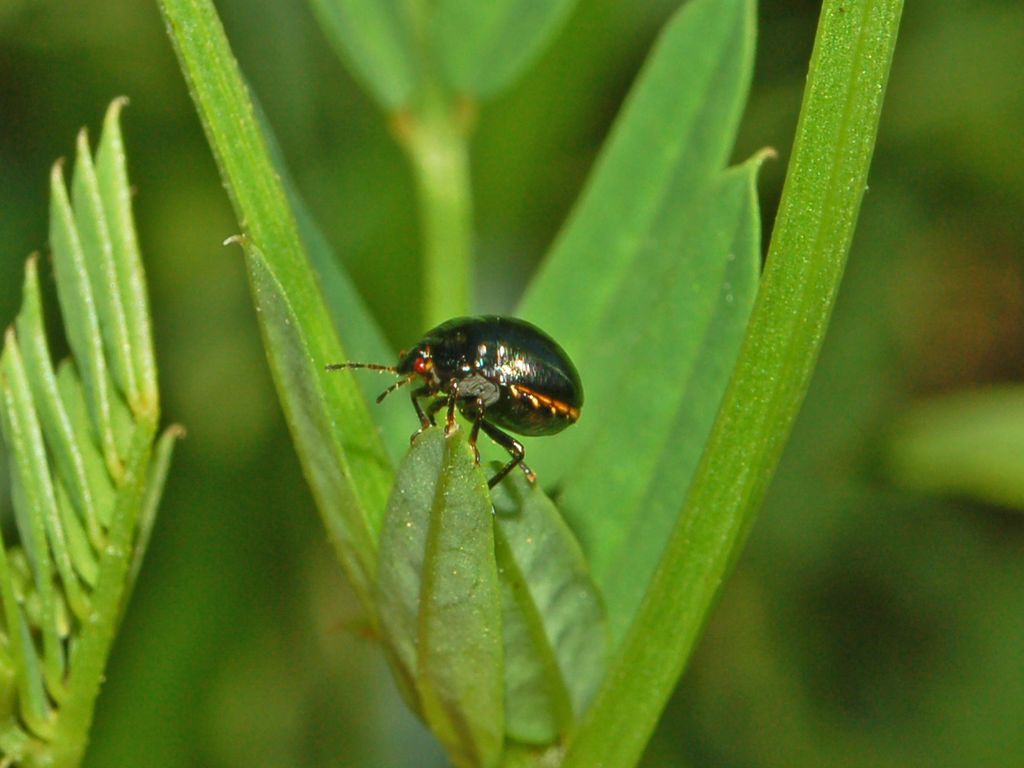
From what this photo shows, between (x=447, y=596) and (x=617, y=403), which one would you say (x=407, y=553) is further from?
(x=617, y=403)

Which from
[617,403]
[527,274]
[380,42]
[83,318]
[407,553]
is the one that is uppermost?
[527,274]

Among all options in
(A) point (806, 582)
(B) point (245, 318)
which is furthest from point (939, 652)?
(B) point (245, 318)

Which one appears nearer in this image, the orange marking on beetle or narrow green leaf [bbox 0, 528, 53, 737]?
narrow green leaf [bbox 0, 528, 53, 737]

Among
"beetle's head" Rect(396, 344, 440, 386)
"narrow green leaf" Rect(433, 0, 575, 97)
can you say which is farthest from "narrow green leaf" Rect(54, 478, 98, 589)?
"narrow green leaf" Rect(433, 0, 575, 97)

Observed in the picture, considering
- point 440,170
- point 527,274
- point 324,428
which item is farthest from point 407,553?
point 527,274

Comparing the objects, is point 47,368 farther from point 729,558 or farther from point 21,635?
point 729,558

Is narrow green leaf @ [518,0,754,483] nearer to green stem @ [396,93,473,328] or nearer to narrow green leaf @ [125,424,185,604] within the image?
green stem @ [396,93,473,328]

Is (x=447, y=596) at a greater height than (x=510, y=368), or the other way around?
(x=510, y=368)
